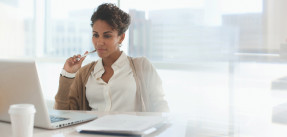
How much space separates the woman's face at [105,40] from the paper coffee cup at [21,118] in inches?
43.6

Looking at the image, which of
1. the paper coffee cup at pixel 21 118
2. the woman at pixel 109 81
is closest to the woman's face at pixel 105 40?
the woman at pixel 109 81

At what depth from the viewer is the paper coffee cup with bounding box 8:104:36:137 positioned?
2.67ft

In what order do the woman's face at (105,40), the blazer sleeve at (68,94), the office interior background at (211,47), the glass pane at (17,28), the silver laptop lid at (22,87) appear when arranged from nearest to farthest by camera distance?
the silver laptop lid at (22,87), the blazer sleeve at (68,94), the woman's face at (105,40), the office interior background at (211,47), the glass pane at (17,28)

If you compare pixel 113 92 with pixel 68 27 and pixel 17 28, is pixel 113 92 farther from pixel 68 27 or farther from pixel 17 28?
pixel 17 28

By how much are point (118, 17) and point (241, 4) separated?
4.38 feet

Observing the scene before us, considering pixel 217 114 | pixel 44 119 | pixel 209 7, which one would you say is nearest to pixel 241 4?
pixel 209 7

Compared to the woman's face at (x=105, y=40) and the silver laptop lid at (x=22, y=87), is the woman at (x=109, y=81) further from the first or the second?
the silver laptop lid at (x=22, y=87)

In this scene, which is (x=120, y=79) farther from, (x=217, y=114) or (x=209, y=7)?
(x=217, y=114)

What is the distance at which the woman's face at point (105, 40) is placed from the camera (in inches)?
75.9

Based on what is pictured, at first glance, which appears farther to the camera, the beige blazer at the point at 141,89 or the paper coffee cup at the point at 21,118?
the beige blazer at the point at 141,89

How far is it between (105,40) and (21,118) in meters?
1.16

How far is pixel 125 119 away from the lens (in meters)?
1.12

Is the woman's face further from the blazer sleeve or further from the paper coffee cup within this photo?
the paper coffee cup

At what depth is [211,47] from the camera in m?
2.98
